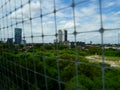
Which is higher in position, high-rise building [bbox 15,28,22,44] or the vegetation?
high-rise building [bbox 15,28,22,44]

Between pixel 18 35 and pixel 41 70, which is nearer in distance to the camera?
pixel 18 35

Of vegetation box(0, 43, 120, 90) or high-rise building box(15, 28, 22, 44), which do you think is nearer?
vegetation box(0, 43, 120, 90)

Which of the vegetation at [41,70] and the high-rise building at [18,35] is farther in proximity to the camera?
the high-rise building at [18,35]

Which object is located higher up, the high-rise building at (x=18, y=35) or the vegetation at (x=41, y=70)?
the high-rise building at (x=18, y=35)

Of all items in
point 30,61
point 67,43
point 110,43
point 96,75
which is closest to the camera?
point 110,43

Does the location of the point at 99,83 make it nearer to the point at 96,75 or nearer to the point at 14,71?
the point at 96,75

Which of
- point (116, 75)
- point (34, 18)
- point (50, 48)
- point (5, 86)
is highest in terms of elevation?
point (34, 18)

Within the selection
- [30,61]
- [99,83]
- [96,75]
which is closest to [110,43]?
[99,83]

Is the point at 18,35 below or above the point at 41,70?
above

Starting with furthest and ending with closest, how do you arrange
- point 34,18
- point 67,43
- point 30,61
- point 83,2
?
point 30,61, point 34,18, point 67,43, point 83,2

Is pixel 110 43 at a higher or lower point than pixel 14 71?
higher

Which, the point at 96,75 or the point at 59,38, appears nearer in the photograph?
the point at 59,38
